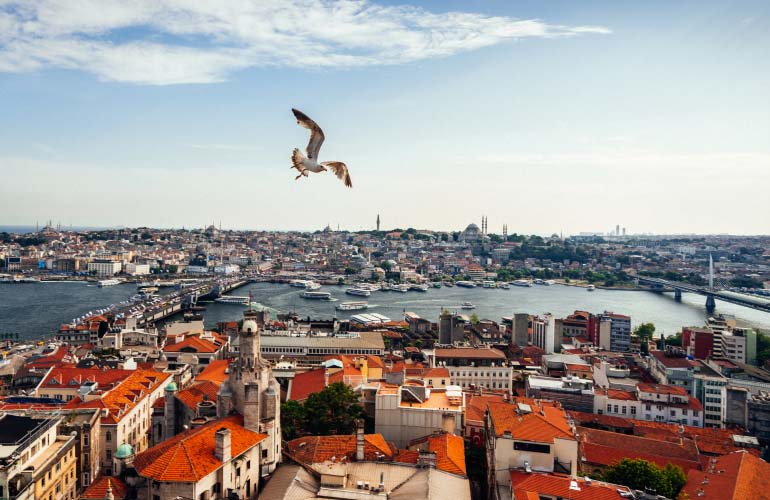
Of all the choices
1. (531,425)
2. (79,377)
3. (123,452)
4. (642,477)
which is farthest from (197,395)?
(642,477)

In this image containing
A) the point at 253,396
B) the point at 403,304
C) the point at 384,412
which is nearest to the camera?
the point at 253,396

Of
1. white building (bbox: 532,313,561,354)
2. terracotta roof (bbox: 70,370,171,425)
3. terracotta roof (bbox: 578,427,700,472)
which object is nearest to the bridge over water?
white building (bbox: 532,313,561,354)

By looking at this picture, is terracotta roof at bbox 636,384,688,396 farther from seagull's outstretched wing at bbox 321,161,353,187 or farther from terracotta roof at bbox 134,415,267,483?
seagull's outstretched wing at bbox 321,161,353,187

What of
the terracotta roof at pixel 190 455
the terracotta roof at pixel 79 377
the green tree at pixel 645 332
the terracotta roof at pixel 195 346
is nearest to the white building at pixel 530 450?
the terracotta roof at pixel 190 455

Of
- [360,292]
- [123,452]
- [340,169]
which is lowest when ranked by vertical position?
[360,292]

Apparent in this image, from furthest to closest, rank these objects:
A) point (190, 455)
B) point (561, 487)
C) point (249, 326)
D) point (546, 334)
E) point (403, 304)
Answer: point (403, 304) < point (546, 334) < point (249, 326) < point (561, 487) < point (190, 455)

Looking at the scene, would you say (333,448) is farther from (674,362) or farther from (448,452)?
(674,362)

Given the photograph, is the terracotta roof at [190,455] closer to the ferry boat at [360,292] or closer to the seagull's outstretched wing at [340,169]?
the seagull's outstretched wing at [340,169]

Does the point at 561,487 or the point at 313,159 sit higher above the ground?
the point at 313,159
